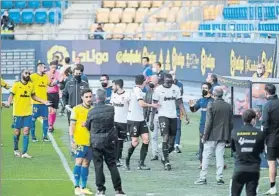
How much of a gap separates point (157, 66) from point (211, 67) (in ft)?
26.6

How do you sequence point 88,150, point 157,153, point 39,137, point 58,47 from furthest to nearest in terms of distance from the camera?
point 58,47 → point 39,137 → point 157,153 → point 88,150

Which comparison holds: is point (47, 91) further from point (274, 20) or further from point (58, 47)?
point (58, 47)

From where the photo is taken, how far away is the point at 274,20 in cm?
3244

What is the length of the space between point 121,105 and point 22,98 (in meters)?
2.71

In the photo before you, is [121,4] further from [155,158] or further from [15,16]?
[155,158]

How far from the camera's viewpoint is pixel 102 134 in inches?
679

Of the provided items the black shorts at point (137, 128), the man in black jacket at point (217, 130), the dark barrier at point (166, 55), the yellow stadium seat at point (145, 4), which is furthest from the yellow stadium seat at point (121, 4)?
the man in black jacket at point (217, 130)

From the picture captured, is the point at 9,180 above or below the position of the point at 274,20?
below

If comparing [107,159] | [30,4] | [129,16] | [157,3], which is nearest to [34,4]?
[30,4]

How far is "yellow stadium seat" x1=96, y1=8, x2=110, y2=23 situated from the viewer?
148 ft

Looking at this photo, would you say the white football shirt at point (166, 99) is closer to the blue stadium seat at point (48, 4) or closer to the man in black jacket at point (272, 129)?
the man in black jacket at point (272, 129)

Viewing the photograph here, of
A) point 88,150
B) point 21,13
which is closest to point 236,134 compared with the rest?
point 88,150

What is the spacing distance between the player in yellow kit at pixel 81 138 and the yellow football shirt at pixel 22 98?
16.3ft

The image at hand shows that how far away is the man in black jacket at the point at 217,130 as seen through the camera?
747 inches
